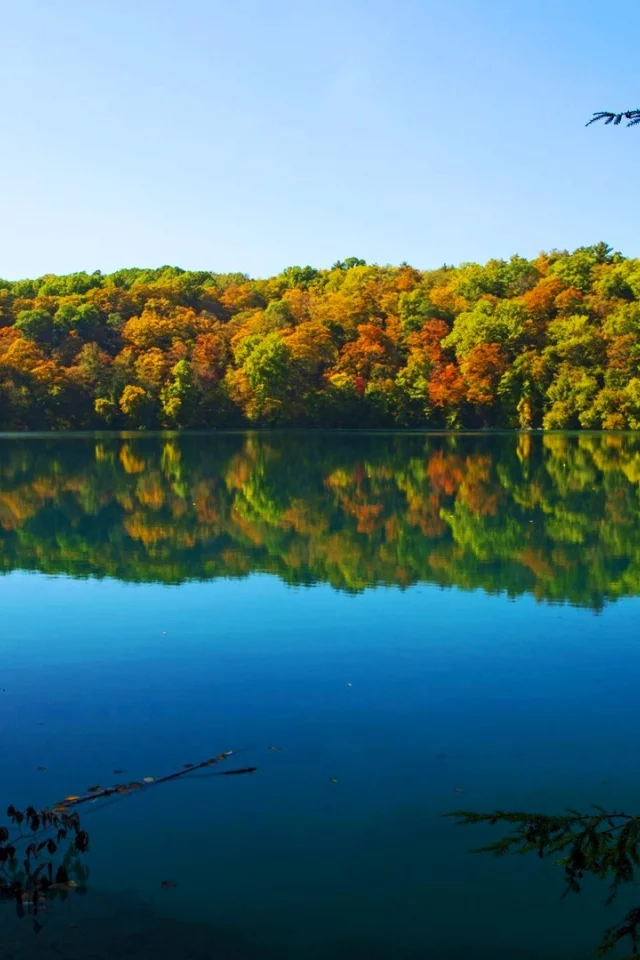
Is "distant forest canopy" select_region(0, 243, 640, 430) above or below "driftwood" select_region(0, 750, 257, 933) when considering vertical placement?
above

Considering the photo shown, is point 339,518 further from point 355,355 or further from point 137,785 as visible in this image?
point 355,355

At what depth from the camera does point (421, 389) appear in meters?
64.8

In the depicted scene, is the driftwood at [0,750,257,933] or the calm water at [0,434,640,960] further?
the driftwood at [0,750,257,933]

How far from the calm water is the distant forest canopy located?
44.9 meters

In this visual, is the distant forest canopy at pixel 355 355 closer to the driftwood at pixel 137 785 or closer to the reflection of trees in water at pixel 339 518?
the reflection of trees in water at pixel 339 518

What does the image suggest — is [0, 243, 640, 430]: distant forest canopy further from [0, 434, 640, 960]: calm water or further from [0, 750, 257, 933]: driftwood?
[0, 750, 257, 933]: driftwood

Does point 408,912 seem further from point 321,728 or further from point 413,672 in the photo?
point 413,672

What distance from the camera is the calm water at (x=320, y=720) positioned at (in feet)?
15.8

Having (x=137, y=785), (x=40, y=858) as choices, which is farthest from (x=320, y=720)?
(x=40, y=858)

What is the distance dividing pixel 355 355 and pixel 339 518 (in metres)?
47.8

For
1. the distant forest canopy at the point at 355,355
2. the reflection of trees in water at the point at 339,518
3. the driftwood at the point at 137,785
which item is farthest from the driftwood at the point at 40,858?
the distant forest canopy at the point at 355,355

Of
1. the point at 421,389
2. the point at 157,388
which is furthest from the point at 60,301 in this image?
the point at 421,389

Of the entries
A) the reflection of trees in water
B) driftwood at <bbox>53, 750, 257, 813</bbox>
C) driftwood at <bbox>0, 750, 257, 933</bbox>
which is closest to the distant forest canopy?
the reflection of trees in water

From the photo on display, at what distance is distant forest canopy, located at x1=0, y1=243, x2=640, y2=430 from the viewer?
2427 inches
